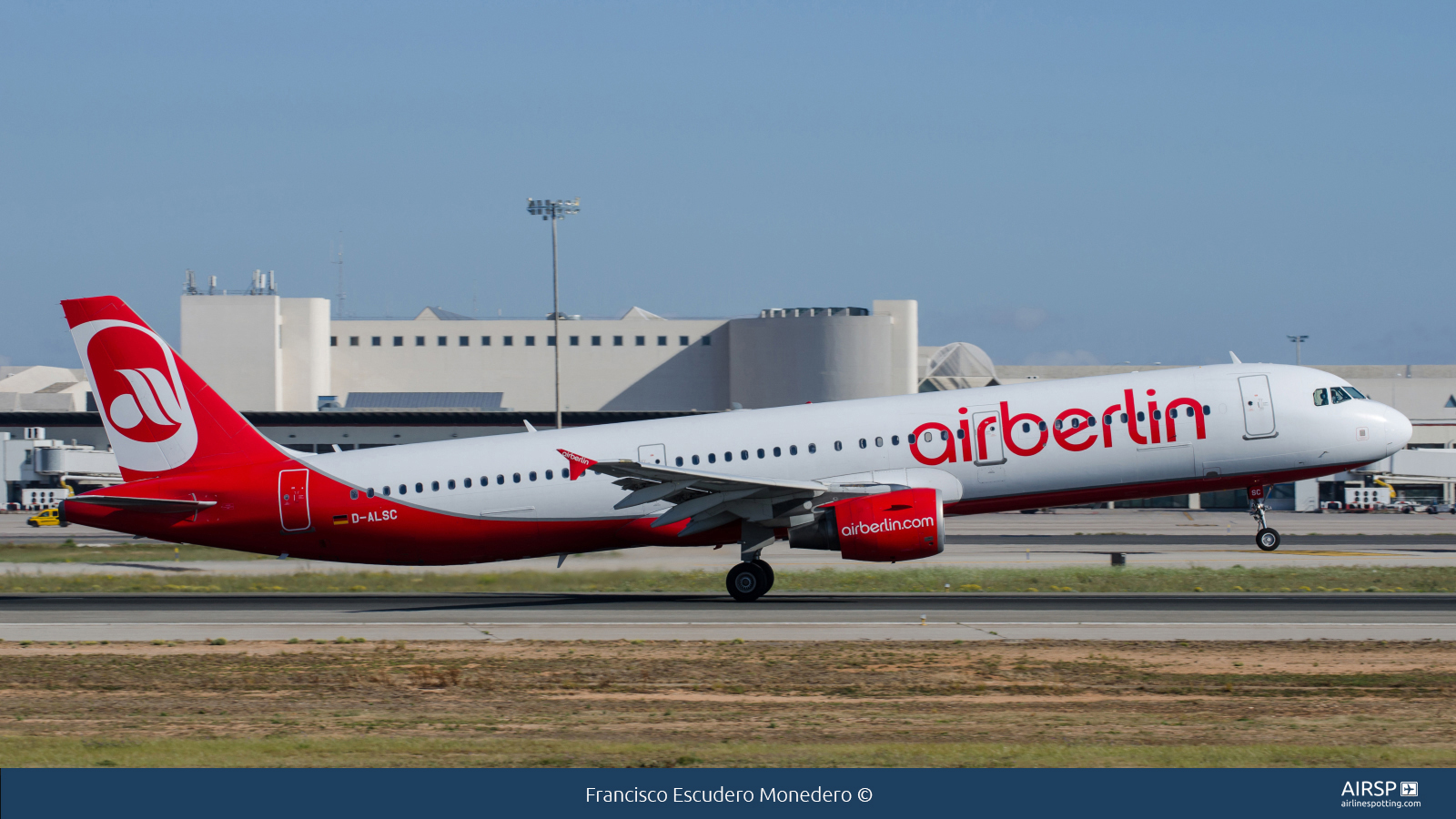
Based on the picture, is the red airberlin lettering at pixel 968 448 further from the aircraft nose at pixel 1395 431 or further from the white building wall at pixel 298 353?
the white building wall at pixel 298 353

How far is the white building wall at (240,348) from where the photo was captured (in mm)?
105688

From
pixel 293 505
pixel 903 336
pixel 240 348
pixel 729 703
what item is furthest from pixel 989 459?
pixel 240 348

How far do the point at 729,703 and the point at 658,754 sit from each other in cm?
329

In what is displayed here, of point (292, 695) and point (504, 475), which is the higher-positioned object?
point (504, 475)

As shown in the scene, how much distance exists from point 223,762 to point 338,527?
1595cm

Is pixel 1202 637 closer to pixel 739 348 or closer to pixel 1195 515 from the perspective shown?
pixel 1195 515

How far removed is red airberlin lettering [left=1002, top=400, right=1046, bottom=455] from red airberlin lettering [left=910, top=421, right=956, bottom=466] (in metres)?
1.10

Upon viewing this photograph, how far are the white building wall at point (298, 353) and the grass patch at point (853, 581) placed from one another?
74983 mm

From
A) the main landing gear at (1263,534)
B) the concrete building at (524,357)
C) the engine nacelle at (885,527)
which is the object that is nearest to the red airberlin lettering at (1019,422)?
the engine nacelle at (885,527)

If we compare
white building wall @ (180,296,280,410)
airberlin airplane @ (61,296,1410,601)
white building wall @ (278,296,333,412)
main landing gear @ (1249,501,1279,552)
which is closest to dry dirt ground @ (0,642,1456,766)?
airberlin airplane @ (61,296,1410,601)

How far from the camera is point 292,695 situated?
17000 millimetres

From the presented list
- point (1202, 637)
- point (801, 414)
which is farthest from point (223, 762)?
point (801, 414)

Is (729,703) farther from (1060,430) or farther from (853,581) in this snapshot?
(853,581)

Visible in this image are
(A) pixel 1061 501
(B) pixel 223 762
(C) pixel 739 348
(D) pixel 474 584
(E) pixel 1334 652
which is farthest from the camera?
(C) pixel 739 348
